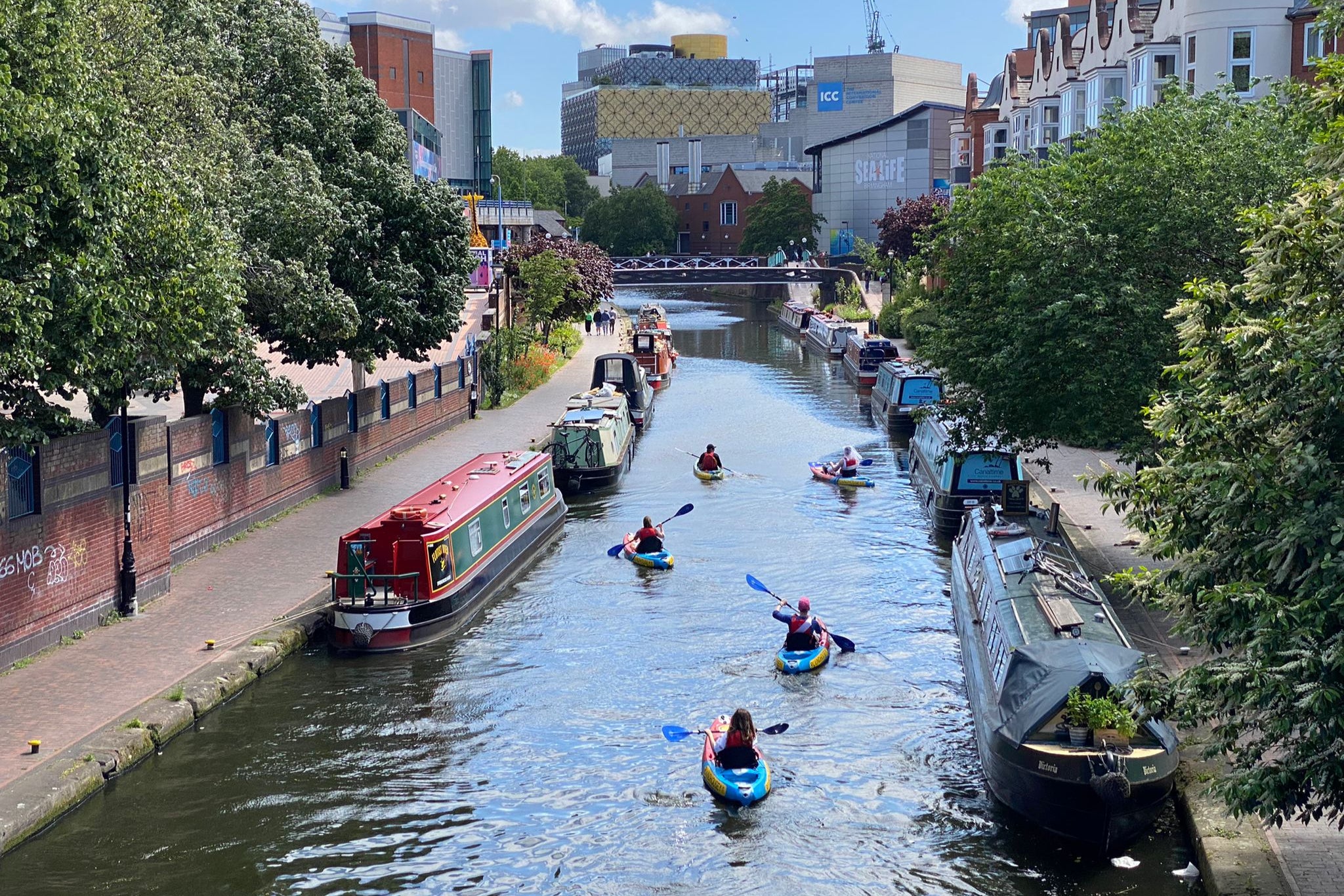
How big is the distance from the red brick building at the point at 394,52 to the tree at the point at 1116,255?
9237 centimetres

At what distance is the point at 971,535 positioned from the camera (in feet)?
74.6

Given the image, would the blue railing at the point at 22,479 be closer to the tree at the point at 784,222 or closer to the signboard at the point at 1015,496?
the signboard at the point at 1015,496

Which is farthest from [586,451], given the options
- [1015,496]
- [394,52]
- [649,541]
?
[394,52]

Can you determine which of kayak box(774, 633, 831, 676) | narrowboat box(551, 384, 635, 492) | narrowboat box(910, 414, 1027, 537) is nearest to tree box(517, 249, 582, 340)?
narrowboat box(551, 384, 635, 492)

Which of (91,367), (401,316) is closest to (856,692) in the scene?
(91,367)

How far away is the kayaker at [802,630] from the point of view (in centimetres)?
1988

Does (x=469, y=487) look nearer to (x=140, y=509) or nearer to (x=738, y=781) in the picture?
(x=140, y=509)

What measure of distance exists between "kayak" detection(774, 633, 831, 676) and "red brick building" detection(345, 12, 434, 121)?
315ft

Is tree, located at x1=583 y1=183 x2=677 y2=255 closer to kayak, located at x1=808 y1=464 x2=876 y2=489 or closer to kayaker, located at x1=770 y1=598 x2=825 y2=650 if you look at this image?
kayak, located at x1=808 y1=464 x2=876 y2=489

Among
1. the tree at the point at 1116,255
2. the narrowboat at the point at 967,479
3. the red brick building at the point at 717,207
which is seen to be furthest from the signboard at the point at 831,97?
the tree at the point at 1116,255

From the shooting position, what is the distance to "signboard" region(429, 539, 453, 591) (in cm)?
2105

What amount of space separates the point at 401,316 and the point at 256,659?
45.0 feet

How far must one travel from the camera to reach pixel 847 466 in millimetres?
35344

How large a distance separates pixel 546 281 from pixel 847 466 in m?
28.0
